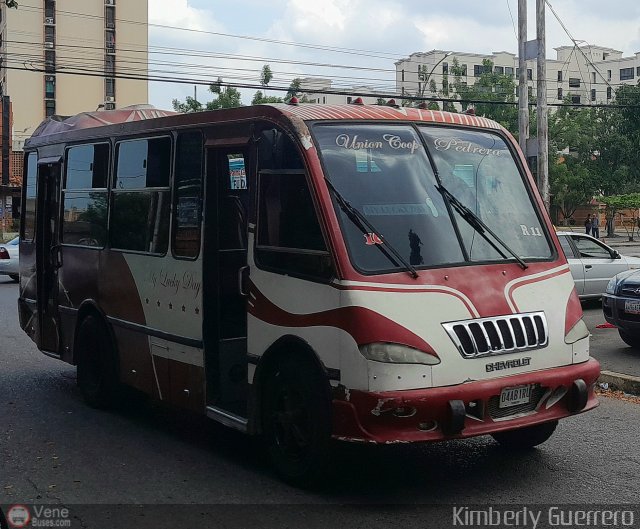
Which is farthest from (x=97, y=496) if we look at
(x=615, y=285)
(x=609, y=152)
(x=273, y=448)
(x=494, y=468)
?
(x=609, y=152)

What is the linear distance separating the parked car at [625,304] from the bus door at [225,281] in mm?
6012

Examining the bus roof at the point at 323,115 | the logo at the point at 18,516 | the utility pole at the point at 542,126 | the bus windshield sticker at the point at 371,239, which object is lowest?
the logo at the point at 18,516

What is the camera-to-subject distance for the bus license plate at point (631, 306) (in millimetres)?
10867

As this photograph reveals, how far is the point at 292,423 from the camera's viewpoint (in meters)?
5.78

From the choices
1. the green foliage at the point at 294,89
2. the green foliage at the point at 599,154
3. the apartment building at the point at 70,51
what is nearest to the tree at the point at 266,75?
the green foliage at the point at 294,89

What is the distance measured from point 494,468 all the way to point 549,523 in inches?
45.5

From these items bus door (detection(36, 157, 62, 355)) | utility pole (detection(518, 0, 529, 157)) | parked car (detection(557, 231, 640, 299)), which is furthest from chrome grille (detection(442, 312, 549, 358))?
utility pole (detection(518, 0, 529, 157))

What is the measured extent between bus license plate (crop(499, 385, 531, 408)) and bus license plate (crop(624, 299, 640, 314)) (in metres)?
5.76

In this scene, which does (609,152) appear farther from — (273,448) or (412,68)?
(412,68)

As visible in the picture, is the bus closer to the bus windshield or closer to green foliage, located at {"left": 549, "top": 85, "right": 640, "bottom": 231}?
the bus windshield

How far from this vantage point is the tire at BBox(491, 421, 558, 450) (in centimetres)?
647

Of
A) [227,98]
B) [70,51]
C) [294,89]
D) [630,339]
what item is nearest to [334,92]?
[294,89]

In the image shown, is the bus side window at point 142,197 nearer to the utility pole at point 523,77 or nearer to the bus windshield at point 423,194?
the bus windshield at point 423,194

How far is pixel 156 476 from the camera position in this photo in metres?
6.16
